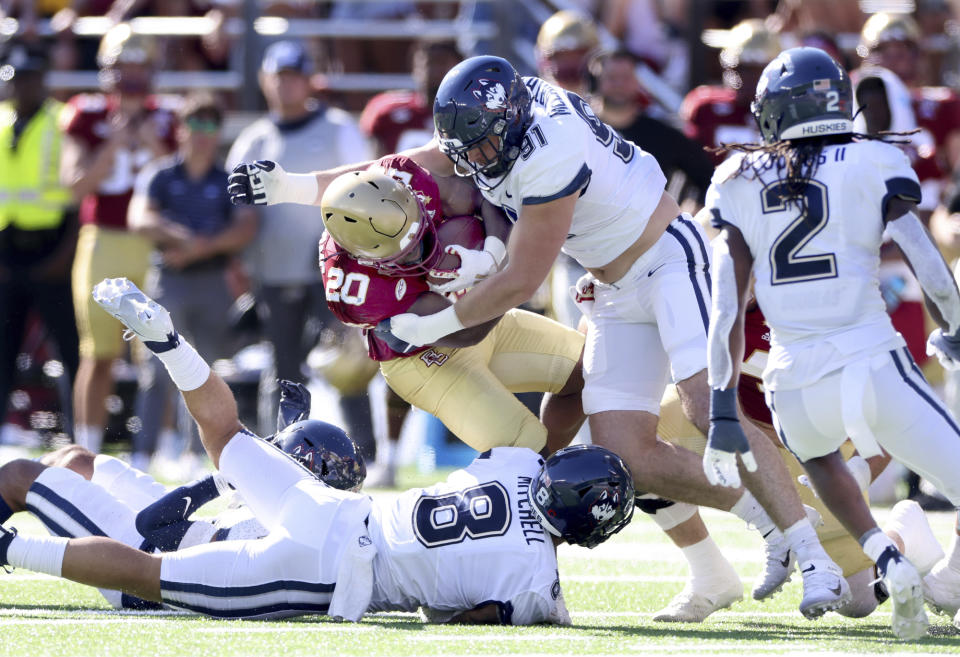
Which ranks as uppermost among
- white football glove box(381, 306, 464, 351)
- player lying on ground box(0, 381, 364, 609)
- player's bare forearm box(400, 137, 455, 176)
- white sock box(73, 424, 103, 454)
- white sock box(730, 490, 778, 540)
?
player's bare forearm box(400, 137, 455, 176)

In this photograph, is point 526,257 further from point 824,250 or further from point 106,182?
point 106,182

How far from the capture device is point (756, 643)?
168 inches

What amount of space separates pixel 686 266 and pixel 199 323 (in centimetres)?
422

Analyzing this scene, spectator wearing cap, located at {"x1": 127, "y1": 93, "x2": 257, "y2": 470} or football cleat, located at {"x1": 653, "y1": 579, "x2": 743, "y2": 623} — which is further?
spectator wearing cap, located at {"x1": 127, "y1": 93, "x2": 257, "y2": 470}

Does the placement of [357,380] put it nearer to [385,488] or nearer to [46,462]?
[385,488]

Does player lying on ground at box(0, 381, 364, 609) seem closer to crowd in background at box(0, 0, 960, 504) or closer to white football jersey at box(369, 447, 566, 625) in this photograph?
white football jersey at box(369, 447, 566, 625)

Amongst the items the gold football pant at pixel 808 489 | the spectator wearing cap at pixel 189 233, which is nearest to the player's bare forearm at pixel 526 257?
the gold football pant at pixel 808 489

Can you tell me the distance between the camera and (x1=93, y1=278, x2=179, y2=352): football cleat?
4.79 meters

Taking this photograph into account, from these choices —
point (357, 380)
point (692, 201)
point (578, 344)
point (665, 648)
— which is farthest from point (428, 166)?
point (357, 380)

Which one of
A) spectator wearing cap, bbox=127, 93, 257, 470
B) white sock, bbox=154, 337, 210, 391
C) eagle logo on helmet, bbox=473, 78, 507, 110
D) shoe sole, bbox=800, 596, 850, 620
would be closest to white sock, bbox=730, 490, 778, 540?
shoe sole, bbox=800, 596, 850, 620

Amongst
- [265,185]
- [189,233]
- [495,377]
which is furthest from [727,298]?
[189,233]

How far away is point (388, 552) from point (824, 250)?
1.41 m

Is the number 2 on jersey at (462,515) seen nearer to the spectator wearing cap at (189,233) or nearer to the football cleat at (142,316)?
the football cleat at (142,316)

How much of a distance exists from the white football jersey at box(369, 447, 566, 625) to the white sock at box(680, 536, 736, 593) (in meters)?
0.56
